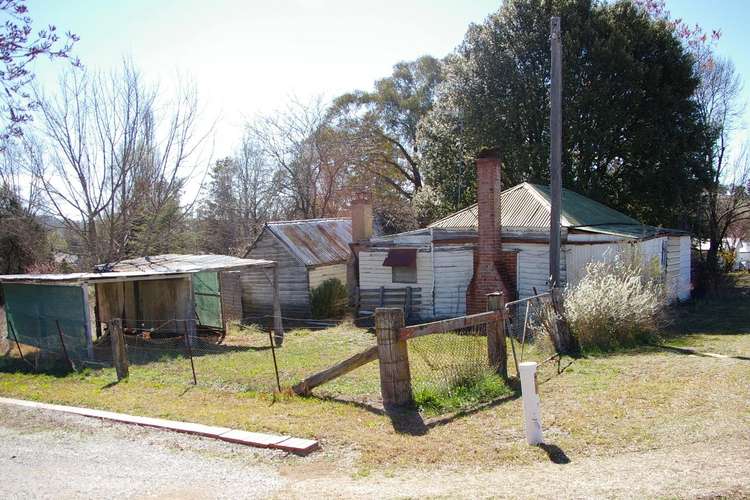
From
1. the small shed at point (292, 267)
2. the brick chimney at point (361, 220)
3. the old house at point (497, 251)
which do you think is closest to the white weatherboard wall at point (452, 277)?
the old house at point (497, 251)

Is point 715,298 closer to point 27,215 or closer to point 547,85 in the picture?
point 547,85

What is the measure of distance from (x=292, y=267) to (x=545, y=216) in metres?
9.16

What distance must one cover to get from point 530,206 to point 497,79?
9.39m

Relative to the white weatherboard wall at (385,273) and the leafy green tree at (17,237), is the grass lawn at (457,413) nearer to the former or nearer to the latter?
the white weatherboard wall at (385,273)

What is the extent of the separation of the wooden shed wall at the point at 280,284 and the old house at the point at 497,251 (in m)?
2.34

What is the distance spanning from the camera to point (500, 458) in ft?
19.0

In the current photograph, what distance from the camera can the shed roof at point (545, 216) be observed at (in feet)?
56.0

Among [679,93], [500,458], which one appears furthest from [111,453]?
[679,93]

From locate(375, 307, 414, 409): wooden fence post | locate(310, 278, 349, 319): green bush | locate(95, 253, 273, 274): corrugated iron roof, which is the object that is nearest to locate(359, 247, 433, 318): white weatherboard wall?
locate(310, 278, 349, 319): green bush

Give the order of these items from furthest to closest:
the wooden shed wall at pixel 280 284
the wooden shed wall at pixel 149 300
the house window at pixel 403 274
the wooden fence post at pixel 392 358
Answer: the wooden shed wall at pixel 280 284 < the house window at pixel 403 274 < the wooden shed wall at pixel 149 300 < the wooden fence post at pixel 392 358

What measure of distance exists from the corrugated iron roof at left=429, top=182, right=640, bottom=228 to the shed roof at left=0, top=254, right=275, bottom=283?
658 cm

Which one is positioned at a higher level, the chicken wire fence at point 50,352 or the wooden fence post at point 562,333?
the wooden fence post at point 562,333

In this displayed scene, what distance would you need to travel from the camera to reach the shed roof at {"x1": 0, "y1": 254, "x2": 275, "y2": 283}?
46.0 ft

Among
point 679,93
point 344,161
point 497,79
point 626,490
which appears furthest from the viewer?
point 344,161
